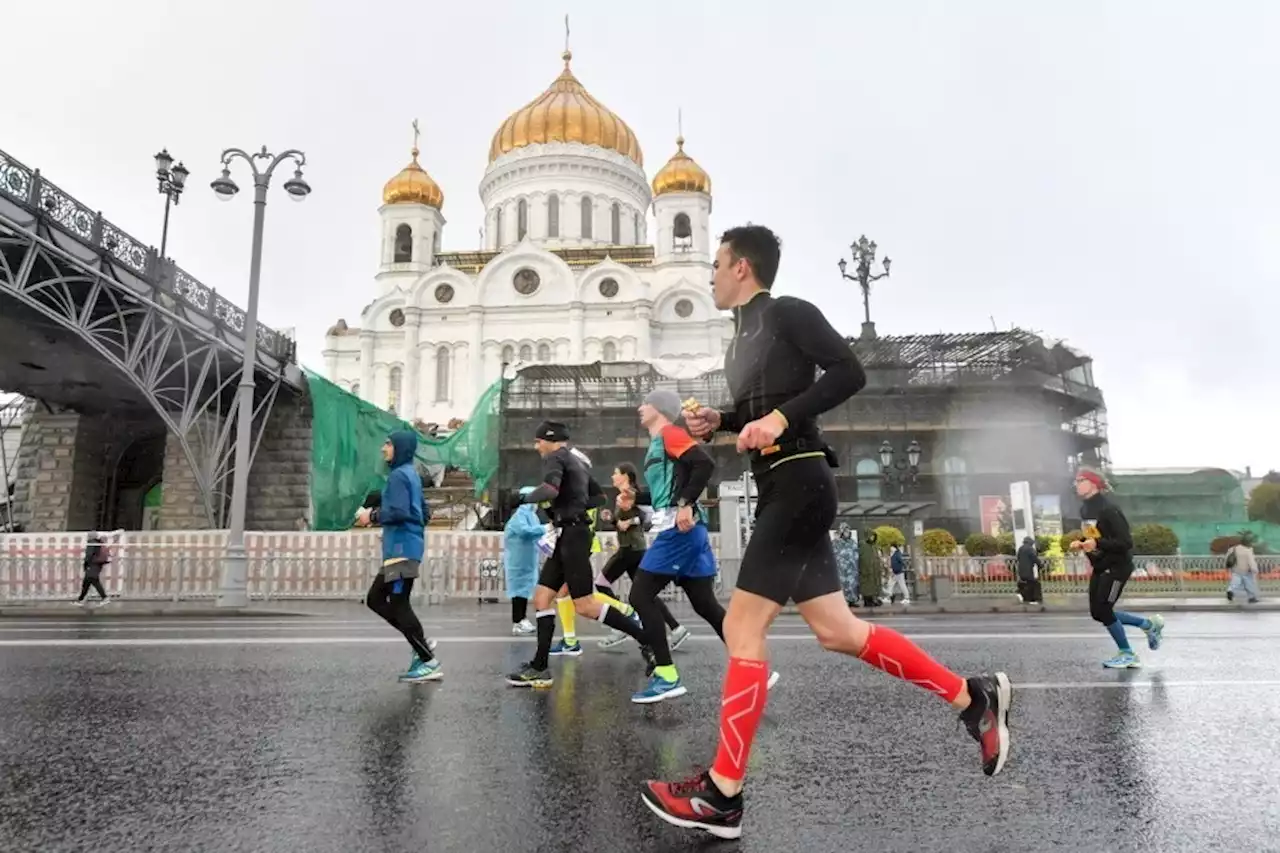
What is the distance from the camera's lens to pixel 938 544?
21.0 metres

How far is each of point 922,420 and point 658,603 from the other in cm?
2867

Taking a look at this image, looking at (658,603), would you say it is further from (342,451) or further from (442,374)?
(442,374)

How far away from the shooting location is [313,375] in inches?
799

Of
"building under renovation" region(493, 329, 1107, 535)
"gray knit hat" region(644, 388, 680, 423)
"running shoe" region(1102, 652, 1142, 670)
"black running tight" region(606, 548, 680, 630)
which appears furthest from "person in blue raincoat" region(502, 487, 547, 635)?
"building under renovation" region(493, 329, 1107, 535)

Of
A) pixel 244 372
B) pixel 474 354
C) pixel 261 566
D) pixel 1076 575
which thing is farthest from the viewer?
pixel 474 354

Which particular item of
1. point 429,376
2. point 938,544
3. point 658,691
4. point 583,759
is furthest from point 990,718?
point 429,376

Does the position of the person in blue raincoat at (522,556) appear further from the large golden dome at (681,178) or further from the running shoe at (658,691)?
the large golden dome at (681,178)

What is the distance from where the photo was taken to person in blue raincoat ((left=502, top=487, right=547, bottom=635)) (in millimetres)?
8156

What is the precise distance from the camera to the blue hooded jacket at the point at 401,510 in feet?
16.0

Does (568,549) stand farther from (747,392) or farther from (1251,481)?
(1251,481)

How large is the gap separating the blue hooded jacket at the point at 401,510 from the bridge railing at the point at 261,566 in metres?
9.13

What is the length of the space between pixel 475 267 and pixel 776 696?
49328mm

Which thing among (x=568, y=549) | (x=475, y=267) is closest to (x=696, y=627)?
(x=568, y=549)

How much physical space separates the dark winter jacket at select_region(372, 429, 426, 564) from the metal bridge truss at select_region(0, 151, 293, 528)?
10.3m
